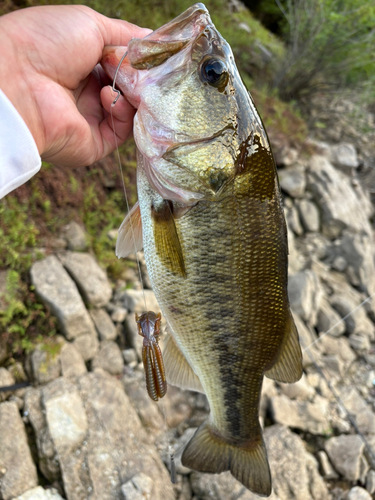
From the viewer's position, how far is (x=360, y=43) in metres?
7.44

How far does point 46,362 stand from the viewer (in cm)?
274

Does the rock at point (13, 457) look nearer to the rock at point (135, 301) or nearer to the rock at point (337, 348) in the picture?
the rock at point (135, 301)

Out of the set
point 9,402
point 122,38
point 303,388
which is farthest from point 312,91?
point 9,402

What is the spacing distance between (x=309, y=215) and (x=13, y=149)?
5.86m

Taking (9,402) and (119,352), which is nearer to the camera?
(9,402)

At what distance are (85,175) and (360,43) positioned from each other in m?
7.04

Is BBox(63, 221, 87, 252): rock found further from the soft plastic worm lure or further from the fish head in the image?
the fish head

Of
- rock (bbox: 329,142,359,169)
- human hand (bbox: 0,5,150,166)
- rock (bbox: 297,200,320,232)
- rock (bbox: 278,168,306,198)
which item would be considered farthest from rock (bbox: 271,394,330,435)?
rock (bbox: 329,142,359,169)

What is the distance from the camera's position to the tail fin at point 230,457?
6.20 ft

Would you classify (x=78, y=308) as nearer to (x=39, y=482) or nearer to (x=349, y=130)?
(x=39, y=482)

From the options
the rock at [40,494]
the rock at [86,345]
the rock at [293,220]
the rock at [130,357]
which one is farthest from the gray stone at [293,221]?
the rock at [40,494]

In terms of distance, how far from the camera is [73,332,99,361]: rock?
299cm

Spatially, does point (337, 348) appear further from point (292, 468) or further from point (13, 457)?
point (13, 457)

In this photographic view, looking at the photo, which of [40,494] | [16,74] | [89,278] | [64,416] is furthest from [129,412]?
[16,74]
